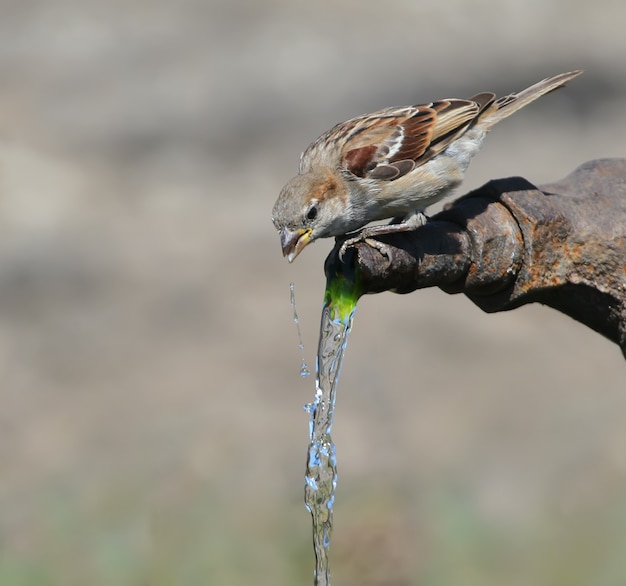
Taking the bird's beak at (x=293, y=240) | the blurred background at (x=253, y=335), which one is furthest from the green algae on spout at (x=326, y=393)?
the blurred background at (x=253, y=335)

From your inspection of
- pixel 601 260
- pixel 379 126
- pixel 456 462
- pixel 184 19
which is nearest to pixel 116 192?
pixel 184 19

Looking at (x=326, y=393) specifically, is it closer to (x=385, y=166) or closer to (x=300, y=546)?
(x=385, y=166)

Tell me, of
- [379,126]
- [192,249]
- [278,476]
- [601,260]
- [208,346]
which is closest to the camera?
[601,260]

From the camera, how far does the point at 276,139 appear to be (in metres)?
8.12

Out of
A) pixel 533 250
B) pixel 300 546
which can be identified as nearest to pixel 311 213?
pixel 533 250

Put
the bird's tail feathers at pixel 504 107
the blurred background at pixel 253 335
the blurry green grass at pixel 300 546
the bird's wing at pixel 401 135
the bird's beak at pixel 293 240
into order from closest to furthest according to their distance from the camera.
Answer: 1. the bird's beak at pixel 293 240
2. the bird's wing at pixel 401 135
3. the bird's tail feathers at pixel 504 107
4. the blurry green grass at pixel 300 546
5. the blurred background at pixel 253 335

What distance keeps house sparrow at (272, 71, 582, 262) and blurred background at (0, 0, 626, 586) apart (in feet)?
5.80

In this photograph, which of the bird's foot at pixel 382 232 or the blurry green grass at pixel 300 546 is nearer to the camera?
the bird's foot at pixel 382 232

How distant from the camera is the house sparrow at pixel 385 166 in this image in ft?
12.5

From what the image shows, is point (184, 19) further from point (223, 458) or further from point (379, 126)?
point (379, 126)

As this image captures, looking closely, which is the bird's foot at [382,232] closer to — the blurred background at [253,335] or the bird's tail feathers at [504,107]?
the bird's tail feathers at [504,107]

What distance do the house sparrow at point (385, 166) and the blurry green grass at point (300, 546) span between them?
165 cm

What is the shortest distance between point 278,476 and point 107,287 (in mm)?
2035

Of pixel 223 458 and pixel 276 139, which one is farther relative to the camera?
pixel 276 139
